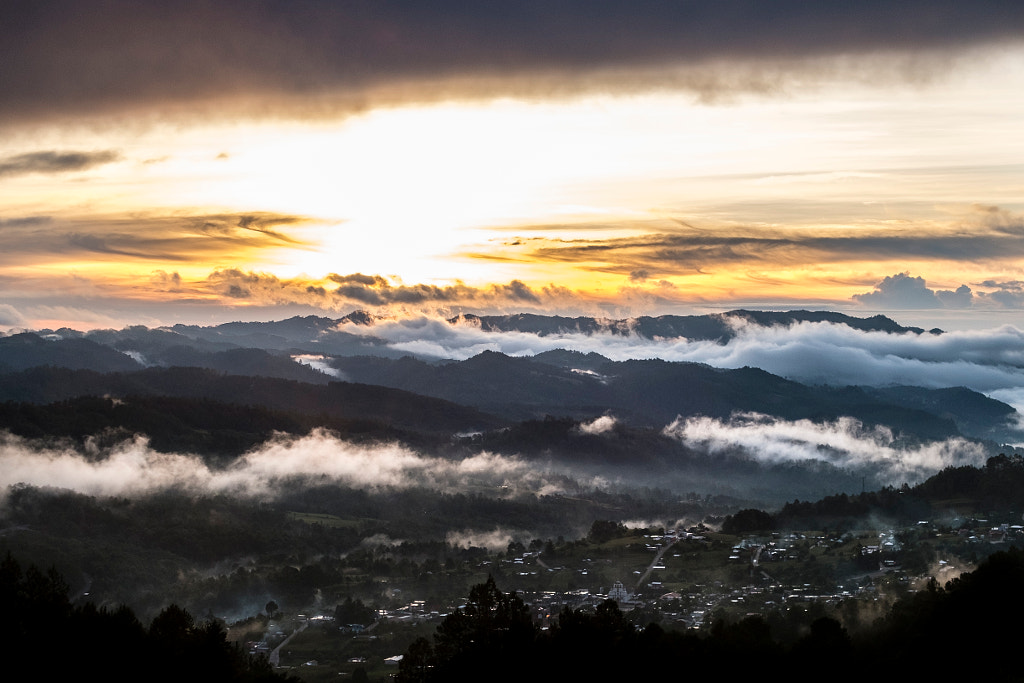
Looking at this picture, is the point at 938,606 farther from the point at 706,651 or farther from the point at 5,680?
the point at 5,680

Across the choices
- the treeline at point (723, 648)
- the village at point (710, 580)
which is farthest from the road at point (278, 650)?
the treeline at point (723, 648)

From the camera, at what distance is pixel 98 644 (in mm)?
51969

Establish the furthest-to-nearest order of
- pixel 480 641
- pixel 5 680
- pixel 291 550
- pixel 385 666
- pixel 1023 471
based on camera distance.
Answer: pixel 291 550 → pixel 1023 471 → pixel 385 666 → pixel 480 641 → pixel 5 680

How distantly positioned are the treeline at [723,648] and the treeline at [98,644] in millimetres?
11606

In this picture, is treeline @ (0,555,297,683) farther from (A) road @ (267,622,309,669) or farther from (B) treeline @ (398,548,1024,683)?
(A) road @ (267,622,309,669)

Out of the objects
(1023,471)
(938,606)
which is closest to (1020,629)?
(938,606)

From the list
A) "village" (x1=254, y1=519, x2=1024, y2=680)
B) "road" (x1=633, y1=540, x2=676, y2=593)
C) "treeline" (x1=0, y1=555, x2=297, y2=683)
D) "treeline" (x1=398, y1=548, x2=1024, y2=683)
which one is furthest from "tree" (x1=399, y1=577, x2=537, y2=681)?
"road" (x1=633, y1=540, x2=676, y2=593)

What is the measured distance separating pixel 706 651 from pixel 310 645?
68091 mm

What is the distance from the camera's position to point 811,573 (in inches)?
4552

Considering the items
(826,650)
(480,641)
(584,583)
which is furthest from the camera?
(584,583)

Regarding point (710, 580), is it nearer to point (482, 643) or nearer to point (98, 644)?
point (482, 643)

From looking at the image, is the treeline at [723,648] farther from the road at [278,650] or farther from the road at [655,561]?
the road at [655,561]

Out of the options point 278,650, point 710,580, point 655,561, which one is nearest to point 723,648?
point 710,580

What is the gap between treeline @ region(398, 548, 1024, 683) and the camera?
52.9 meters
